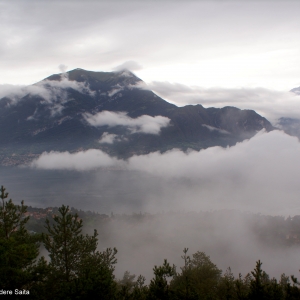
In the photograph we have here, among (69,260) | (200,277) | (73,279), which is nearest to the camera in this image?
(73,279)

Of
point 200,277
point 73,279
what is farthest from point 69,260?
point 200,277

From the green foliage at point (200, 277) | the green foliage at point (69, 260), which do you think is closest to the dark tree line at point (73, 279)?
the green foliage at point (69, 260)

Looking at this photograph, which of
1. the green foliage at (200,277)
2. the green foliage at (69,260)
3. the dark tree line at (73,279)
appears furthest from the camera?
the green foliage at (200,277)

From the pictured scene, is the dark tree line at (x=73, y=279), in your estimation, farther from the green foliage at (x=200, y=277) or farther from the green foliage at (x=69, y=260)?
the green foliage at (x=200, y=277)

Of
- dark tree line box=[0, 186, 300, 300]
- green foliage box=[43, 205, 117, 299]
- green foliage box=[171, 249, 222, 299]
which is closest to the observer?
dark tree line box=[0, 186, 300, 300]

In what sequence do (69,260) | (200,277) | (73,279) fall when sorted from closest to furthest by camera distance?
(73,279) → (69,260) → (200,277)

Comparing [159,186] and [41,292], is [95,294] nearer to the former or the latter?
[41,292]

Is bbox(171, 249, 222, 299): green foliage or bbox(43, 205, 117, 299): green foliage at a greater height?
bbox(43, 205, 117, 299): green foliage

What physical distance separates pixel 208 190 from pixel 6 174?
5129 inches

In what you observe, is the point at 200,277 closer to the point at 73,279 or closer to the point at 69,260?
the point at 69,260

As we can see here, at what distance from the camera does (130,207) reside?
347ft

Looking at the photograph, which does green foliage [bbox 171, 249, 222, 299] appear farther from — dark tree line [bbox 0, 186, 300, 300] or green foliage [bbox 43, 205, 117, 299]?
green foliage [bbox 43, 205, 117, 299]

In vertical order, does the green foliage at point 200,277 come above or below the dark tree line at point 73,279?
below

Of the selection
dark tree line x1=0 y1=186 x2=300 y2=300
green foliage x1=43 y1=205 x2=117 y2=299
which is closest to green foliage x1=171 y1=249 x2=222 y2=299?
dark tree line x1=0 y1=186 x2=300 y2=300
